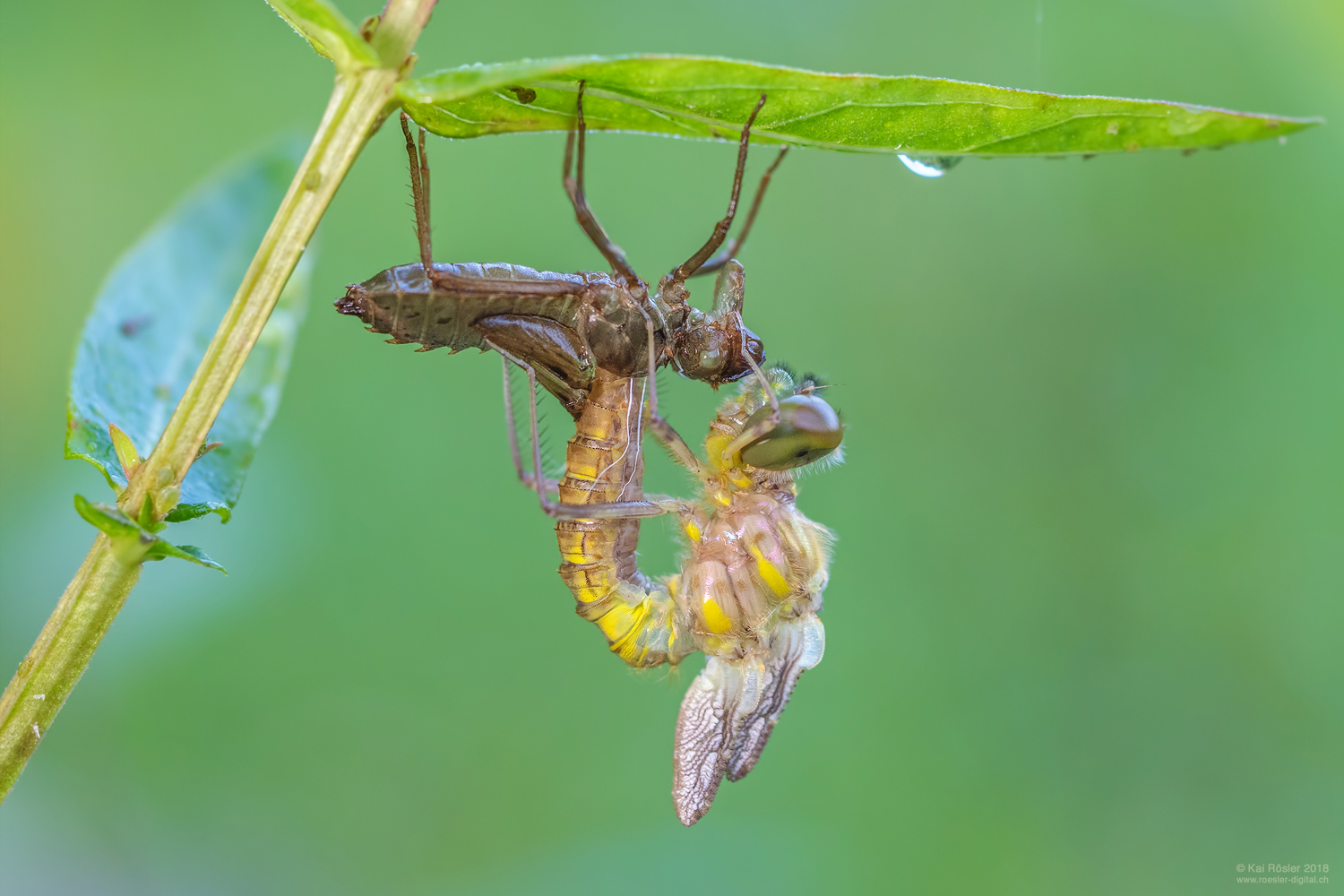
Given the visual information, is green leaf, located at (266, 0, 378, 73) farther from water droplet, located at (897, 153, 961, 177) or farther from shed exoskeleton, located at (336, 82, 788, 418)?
water droplet, located at (897, 153, 961, 177)

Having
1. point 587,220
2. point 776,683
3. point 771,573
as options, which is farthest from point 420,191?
point 776,683

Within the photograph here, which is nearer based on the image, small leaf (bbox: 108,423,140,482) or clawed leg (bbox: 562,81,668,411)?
small leaf (bbox: 108,423,140,482)

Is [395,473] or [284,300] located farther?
[395,473]

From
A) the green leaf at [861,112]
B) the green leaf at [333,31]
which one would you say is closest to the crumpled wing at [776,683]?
the green leaf at [861,112]

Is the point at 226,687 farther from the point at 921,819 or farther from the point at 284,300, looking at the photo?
the point at 921,819

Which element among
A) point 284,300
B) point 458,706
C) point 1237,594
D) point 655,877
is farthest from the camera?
point 1237,594

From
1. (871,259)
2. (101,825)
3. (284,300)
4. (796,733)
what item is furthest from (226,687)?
(871,259)

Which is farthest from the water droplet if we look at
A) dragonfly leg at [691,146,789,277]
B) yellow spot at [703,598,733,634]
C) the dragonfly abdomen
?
yellow spot at [703,598,733,634]
